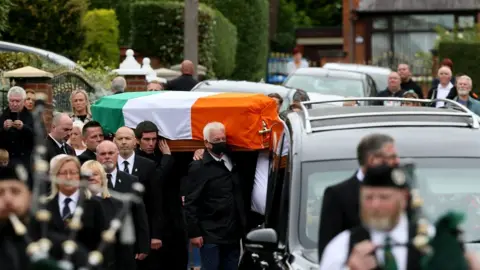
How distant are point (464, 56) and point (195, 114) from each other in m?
17.2

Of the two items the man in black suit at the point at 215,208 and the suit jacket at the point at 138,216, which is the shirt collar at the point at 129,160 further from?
the suit jacket at the point at 138,216

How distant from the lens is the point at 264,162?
13906mm

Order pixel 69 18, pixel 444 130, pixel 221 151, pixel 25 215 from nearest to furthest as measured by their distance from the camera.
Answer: pixel 25 215
pixel 444 130
pixel 221 151
pixel 69 18

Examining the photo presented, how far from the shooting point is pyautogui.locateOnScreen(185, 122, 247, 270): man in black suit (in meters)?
13.2

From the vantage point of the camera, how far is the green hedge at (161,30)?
33.7 m

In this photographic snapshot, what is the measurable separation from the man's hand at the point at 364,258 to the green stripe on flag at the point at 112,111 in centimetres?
876

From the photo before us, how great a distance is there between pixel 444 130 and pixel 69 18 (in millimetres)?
18961

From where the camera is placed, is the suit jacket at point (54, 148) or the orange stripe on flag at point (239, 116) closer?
the suit jacket at point (54, 148)

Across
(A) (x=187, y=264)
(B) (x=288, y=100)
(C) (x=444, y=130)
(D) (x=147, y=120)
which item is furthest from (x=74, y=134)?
(B) (x=288, y=100)

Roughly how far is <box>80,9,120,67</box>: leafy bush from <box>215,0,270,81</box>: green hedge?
1076 centimetres

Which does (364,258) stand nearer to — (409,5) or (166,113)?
(166,113)

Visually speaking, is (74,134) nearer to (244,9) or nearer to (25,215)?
(25,215)

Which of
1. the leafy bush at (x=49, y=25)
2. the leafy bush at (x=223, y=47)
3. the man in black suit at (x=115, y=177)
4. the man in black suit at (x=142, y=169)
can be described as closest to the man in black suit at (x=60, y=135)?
the man in black suit at (x=142, y=169)

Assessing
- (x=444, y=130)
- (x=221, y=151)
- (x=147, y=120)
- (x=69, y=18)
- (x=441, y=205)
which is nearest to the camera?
(x=441, y=205)
